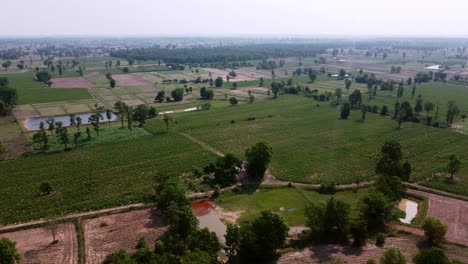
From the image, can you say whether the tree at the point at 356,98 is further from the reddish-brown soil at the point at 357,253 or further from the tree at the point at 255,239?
the tree at the point at 255,239

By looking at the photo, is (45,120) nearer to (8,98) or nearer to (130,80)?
(8,98)

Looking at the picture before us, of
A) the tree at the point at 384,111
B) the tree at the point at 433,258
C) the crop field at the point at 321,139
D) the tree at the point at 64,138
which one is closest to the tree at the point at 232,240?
the tree at the point at 433,258

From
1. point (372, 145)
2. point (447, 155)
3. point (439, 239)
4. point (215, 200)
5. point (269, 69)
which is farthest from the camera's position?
→ point (269, 69)

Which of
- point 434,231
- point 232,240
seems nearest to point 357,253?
point 434,231

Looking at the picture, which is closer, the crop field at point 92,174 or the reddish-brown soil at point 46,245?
the reddish-brown soil at point 46,245

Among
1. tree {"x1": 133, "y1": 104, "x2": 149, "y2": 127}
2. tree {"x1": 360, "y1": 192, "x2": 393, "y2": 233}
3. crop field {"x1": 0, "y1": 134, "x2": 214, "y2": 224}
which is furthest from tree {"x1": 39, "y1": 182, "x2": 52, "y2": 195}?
tree {"x1": 360, "y1": 192, "x2": 393, "y2": 233}

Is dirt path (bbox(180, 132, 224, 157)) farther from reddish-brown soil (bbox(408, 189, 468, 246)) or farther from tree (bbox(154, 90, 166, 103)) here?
tree (bbox(154, 90, 166, 103))

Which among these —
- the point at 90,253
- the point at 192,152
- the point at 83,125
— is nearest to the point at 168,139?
the point at 192,152

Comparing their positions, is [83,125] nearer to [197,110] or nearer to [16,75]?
[197,110]
